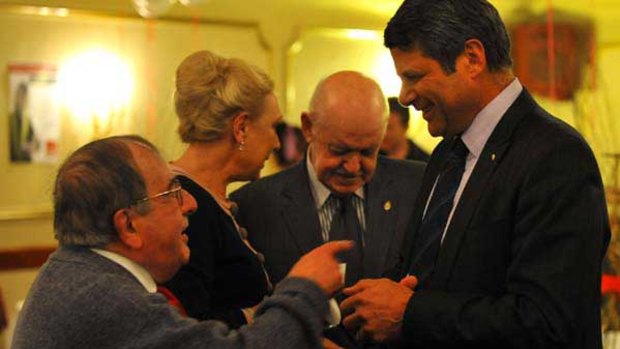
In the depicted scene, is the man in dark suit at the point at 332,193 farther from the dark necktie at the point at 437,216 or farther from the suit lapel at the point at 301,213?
the dark necktie at the point at 437,216

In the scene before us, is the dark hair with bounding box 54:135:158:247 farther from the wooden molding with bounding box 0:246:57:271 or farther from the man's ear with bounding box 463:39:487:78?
the wooden molding with bounding box 0:246:57:271

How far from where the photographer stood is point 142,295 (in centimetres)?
153

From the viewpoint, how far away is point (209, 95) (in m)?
2.28

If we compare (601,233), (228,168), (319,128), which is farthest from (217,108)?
(601,233)

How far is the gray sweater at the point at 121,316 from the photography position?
4.87 feet

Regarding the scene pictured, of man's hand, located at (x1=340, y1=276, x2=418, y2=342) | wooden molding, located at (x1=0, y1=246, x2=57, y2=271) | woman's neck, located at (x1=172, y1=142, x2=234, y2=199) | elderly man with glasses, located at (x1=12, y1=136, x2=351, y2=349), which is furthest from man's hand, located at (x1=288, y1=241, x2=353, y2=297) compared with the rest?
wooden molding, located at (x1=0, y1=246, x2=57, y2=271)

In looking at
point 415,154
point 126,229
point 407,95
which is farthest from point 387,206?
point 415,154

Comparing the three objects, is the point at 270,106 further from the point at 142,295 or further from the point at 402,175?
the point at 142,295

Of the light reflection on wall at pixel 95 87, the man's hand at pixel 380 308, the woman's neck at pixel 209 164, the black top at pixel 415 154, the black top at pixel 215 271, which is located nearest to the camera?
the man's hand at pixel 380 308

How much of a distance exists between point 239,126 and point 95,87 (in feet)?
11.5

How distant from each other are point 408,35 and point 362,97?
0.77m

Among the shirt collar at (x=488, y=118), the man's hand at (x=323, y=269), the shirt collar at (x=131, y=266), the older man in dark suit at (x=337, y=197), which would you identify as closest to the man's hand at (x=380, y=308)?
the man's hand at (x=323, y=269)

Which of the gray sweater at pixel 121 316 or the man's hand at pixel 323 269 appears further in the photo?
the man's hand at pixel 323 269

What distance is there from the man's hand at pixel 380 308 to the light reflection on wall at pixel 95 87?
403 cm
